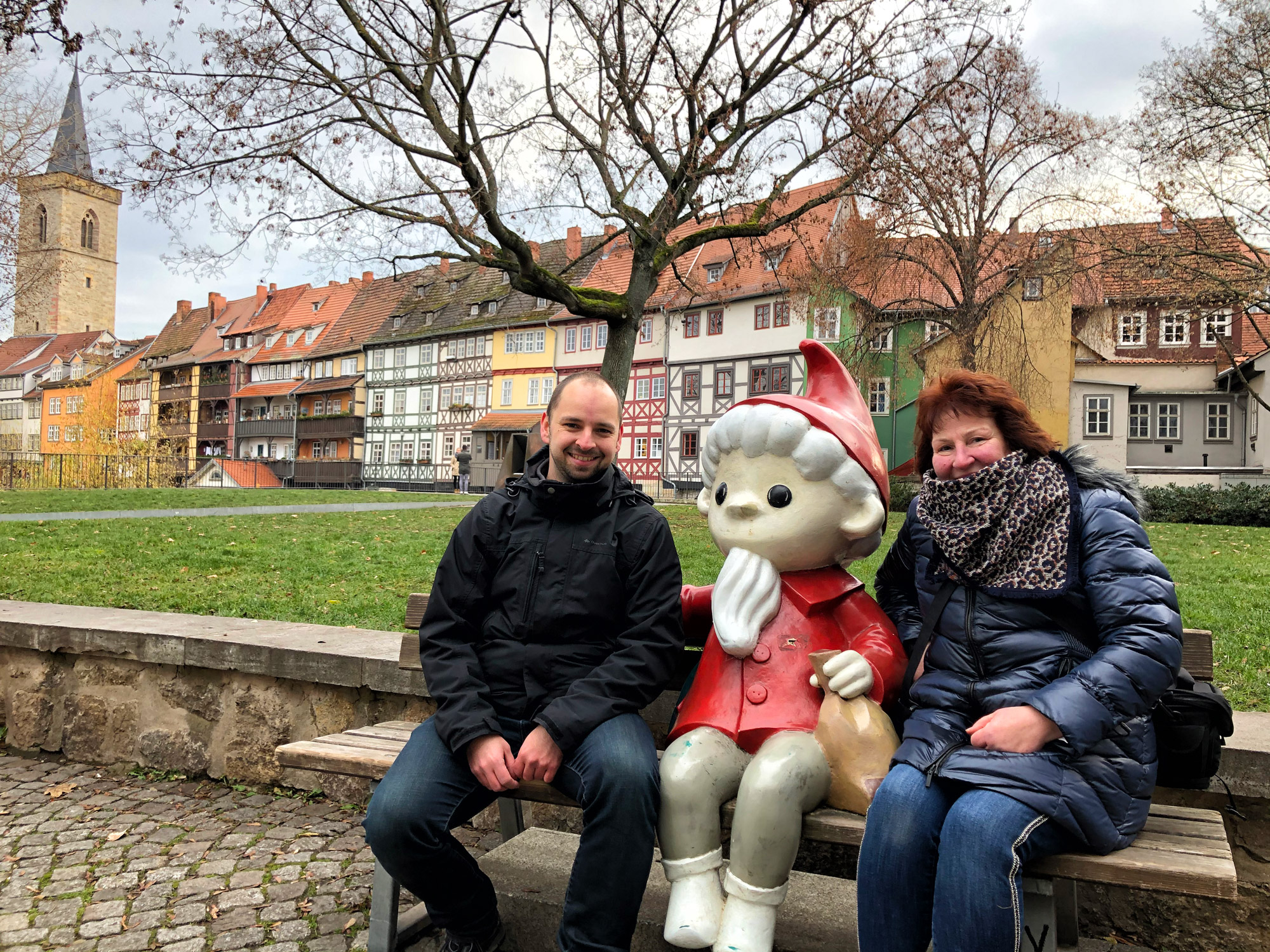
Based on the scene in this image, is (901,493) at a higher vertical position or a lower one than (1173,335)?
lower

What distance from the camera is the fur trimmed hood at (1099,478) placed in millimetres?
2467

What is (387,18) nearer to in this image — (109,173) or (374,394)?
(109,173)

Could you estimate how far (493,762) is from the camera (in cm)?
254

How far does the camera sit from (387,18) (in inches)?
366

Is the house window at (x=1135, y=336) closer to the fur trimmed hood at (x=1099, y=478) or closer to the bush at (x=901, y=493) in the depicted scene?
the bush at (x=901, y=493)

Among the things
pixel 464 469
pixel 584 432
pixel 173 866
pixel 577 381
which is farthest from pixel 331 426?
pixel 584 432

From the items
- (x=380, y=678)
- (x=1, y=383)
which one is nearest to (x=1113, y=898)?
(x=380, y=678)

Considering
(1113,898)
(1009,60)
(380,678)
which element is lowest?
(1113,898)

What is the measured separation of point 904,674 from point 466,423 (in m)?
40.3

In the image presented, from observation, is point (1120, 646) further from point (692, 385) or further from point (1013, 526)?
point (692, 385)

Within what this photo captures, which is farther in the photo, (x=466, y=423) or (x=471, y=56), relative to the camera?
(x=466, y=423)

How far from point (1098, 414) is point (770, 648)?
1271 inches

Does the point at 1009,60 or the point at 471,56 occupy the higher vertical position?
the point at 1009,60

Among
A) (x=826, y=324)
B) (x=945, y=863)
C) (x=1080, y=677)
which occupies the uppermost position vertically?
(x=826, y=324)
